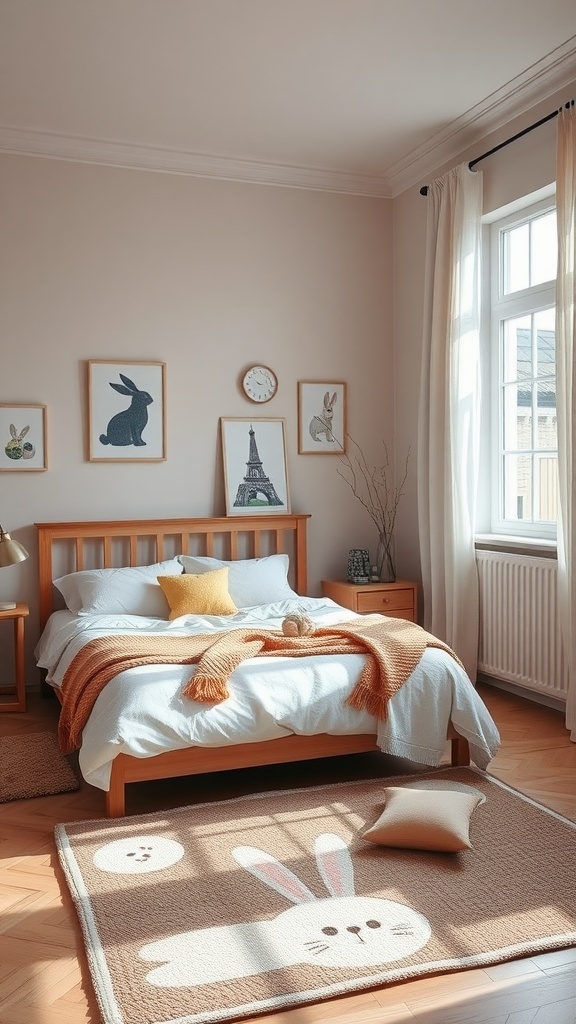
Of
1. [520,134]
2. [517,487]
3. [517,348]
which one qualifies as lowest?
[517,487]

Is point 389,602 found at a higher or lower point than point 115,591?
lower

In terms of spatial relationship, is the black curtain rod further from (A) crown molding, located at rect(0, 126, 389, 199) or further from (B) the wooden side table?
(B) the wooden side table

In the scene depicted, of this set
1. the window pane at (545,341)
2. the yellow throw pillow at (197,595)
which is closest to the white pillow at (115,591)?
the yellow throw pillow at (197,595)

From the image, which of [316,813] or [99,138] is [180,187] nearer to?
[99,138]

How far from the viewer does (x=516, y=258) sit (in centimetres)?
450

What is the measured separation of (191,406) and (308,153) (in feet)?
5.14

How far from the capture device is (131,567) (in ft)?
15.0

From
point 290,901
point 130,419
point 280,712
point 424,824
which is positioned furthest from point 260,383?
point 290,901

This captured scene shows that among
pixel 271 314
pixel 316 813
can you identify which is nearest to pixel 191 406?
pixel 271 314

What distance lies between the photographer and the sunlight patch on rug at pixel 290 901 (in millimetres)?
1940

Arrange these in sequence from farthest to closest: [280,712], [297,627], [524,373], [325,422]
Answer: [325,422]
[524,373]
[297,627]
[280,712]

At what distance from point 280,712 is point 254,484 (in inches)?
85.7

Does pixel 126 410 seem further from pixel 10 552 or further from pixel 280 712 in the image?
pixel 280 712

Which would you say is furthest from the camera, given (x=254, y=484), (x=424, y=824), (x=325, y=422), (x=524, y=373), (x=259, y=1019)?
(x=325, y=422)
